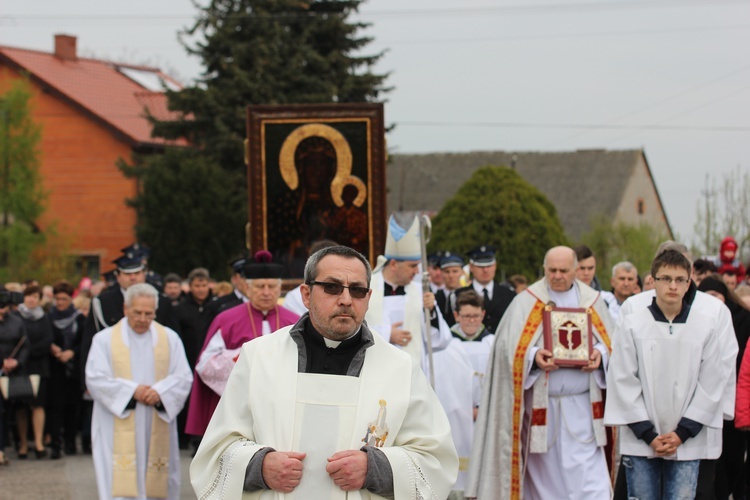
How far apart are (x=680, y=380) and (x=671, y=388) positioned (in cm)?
8

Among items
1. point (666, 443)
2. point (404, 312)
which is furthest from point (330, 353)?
point (404, 312)

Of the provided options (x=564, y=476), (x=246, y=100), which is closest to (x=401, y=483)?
(x=564, y=476)

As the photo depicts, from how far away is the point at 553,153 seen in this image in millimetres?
59438

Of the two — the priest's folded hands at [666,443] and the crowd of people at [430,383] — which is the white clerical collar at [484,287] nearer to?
the crowd of people at [430,383]

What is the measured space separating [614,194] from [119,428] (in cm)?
4844

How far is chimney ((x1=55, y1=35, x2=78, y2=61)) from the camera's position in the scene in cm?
4541

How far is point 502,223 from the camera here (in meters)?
37.3

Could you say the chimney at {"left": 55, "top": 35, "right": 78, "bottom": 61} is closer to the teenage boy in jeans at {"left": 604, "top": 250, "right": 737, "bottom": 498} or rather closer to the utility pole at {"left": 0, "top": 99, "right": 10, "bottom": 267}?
the utility pole at {"left": 0, "top": 99, "right": 10, "bottom": 267}

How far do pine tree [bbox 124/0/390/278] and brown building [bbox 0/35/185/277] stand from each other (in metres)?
7.36

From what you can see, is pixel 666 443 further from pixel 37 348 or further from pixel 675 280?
pixel 37 348

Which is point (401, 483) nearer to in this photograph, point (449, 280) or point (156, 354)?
point (156, 354)

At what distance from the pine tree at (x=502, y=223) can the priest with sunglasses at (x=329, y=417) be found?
103ft

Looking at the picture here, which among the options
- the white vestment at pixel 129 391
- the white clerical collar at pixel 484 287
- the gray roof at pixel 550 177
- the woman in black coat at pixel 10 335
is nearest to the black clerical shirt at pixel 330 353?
the white vestment at pixel 129 391

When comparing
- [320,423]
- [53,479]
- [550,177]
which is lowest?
[53,479]
